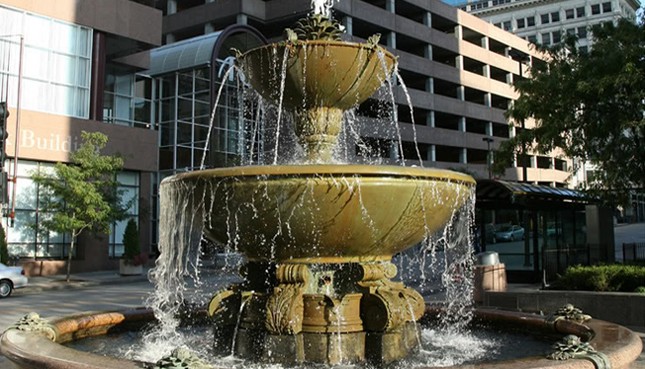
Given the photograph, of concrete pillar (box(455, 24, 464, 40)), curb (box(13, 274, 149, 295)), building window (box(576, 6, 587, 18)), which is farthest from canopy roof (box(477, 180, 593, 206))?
building window (box(576, 6, 587, 18))

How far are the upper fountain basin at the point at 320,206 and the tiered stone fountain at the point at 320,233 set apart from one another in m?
0.01

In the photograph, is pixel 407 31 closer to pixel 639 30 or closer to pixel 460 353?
pixel 639 30

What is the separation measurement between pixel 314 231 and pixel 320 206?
0.31m

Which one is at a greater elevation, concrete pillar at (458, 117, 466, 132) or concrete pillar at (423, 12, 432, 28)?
concrete pillar at (423, 12, 432, 28)

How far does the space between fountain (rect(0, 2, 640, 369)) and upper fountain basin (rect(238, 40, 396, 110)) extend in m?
0.01

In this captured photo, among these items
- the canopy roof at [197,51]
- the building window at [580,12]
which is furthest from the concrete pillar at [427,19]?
the building window at [580,12]

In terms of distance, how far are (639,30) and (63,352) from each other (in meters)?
18.5

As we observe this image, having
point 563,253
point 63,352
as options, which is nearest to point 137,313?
point 63,352

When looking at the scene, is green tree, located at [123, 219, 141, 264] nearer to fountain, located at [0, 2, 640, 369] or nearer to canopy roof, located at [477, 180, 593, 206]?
canopy roof, located at [477, 180, 593, 206]

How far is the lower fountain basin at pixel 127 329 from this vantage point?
4852mm

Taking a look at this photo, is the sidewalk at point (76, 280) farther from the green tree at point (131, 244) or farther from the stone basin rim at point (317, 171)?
the stone basin rim at point (317, 171)

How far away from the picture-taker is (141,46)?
1390 inches

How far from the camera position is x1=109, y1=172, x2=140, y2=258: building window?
33312mm

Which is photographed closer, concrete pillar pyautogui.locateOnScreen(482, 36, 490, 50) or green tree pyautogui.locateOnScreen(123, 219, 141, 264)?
green tree pyautogui.locateOnScreen(123, 219, 141, 264)
